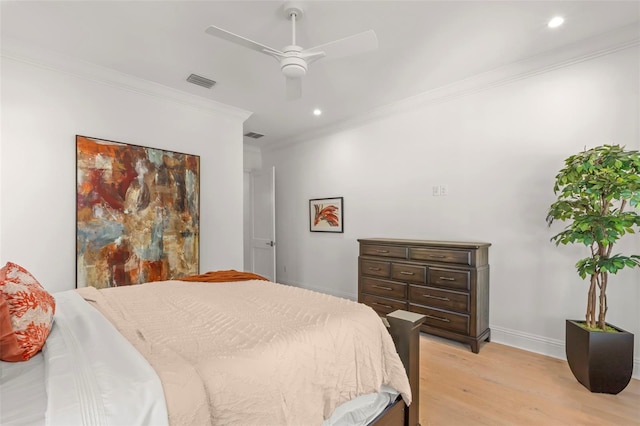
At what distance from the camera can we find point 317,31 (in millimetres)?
2357

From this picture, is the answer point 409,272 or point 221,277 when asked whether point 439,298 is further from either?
point 221,277

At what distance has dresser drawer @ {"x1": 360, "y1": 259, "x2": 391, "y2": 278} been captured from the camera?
348cm

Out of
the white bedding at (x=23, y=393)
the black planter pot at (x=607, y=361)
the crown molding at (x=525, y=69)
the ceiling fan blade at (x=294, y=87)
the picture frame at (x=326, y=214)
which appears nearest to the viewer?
the white bedding at (x=23, y=393)

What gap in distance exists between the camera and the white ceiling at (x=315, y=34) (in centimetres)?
215

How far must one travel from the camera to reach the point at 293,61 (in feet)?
6.56

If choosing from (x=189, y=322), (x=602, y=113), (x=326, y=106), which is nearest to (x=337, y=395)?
(x=189, y=322)

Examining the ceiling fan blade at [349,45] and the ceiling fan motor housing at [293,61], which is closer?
the ceiling fan blade at [349,45]

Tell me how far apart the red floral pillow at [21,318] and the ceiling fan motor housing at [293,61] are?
1807mm

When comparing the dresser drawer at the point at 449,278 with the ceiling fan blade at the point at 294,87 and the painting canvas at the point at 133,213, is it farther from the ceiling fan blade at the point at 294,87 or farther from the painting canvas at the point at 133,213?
the painting canvas at the point at 133,213

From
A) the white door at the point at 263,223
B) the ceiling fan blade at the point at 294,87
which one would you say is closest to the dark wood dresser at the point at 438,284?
the ceiling fan blade at the point at 294,87

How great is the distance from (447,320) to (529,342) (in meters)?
0.77

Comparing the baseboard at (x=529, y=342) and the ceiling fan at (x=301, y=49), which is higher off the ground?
the ceiling fan at (x=301, y=49)

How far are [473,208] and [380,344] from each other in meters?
2.35

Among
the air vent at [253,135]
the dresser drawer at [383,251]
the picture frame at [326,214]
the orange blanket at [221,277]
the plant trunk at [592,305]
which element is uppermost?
the air vent at [253,135]
